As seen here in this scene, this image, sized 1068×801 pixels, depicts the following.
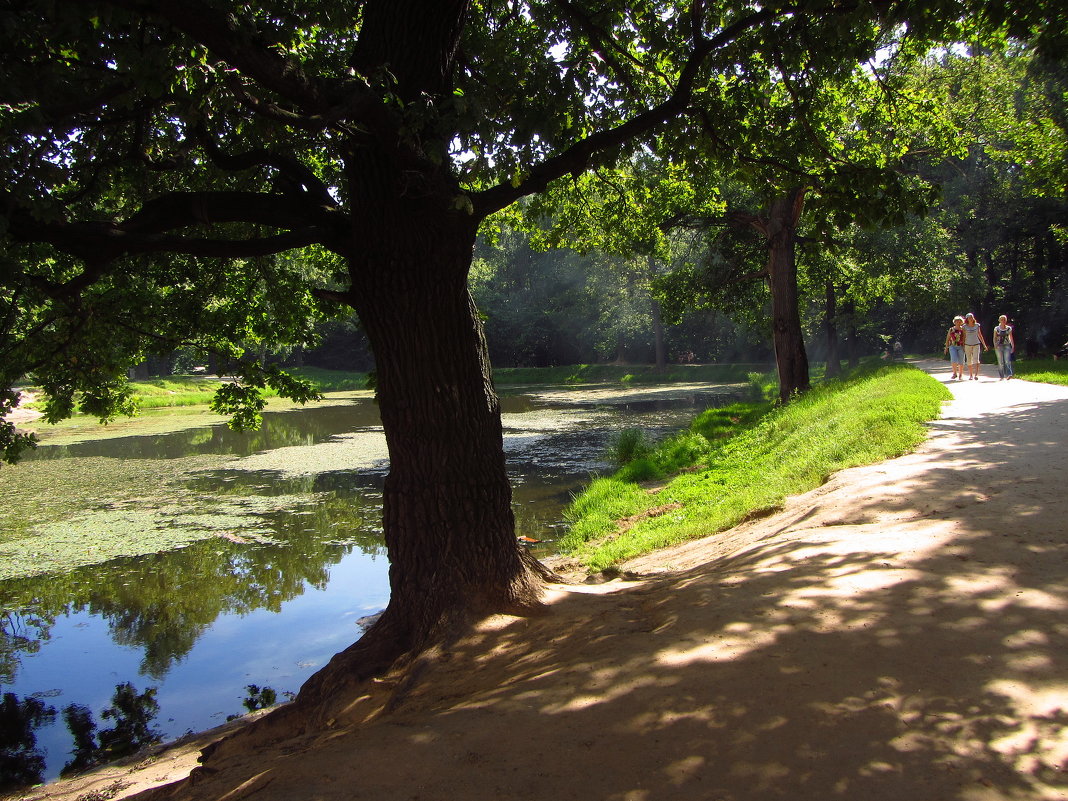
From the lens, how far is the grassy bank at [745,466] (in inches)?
390

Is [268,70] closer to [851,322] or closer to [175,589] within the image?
[175,589]

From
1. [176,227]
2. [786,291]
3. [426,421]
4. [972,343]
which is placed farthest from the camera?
[786,291]

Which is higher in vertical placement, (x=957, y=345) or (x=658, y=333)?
(x=658, y=333)

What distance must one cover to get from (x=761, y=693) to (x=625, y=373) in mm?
47393

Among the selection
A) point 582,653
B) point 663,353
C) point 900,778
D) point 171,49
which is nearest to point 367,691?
point 582,653

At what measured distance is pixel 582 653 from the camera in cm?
508

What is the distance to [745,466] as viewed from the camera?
1329cm

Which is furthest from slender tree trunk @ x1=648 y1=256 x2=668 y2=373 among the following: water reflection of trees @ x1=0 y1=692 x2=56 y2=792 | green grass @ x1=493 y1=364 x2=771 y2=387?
water reflection of trees @ x1=0 y1=692 x2=56 y2=792

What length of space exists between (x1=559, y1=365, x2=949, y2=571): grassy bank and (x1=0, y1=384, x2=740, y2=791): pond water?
1.15 meters

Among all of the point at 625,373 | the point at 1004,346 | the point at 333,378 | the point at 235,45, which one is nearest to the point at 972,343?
the point at 1004,346

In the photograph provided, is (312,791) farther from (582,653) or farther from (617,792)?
(582,653)

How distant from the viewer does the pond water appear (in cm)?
773

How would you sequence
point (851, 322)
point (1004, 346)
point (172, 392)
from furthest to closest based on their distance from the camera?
point (172, 392), point (851, 322), point (1004, 346)

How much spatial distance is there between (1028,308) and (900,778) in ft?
114
